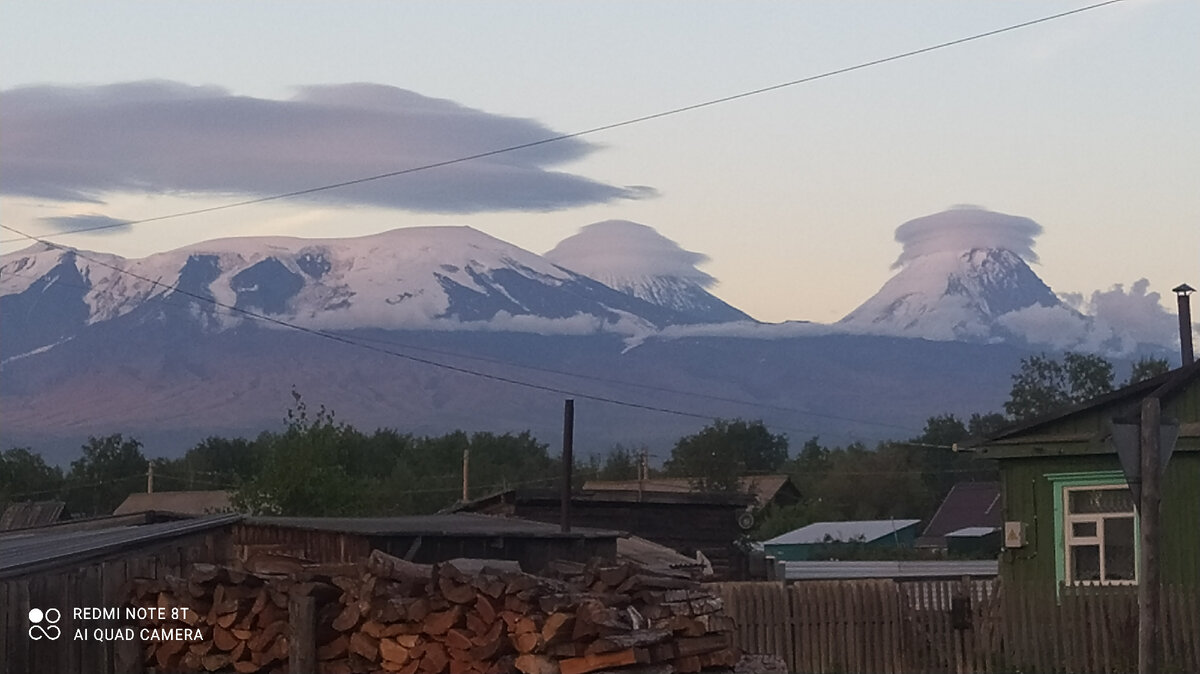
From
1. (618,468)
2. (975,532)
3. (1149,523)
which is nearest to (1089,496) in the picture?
(1149,523)

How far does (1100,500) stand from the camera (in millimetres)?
22938

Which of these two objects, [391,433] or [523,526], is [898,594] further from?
[391,433]

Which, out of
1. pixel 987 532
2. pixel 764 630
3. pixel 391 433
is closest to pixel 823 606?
pixel 764 630

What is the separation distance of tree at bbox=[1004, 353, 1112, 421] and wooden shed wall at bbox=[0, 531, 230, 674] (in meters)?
107

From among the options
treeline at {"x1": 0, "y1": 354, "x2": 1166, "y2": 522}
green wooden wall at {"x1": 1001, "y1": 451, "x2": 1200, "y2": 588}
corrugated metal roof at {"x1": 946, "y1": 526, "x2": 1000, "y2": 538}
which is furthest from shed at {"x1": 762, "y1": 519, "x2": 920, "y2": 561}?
green wooden wall at {"x1": 1001, "y1": 451, "x2": 1200, "y2": 588}

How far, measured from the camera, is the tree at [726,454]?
95944 millimetres

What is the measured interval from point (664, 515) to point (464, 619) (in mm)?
26056

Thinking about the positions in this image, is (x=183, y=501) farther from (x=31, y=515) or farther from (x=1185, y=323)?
(x=1185, y=323)

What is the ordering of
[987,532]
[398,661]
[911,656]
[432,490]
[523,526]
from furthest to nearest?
[432,490] → [987,532] → [523,526] → [911,656] → [398,661]

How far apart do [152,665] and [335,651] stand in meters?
2.50

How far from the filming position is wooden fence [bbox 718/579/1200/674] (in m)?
20.9

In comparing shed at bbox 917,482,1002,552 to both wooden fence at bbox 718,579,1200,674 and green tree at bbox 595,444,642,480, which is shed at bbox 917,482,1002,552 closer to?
green tree at bbox 595,444,642,480

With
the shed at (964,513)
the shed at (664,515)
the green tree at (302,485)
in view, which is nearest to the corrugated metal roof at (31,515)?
the green tree at (302,485)

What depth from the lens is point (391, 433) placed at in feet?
385
